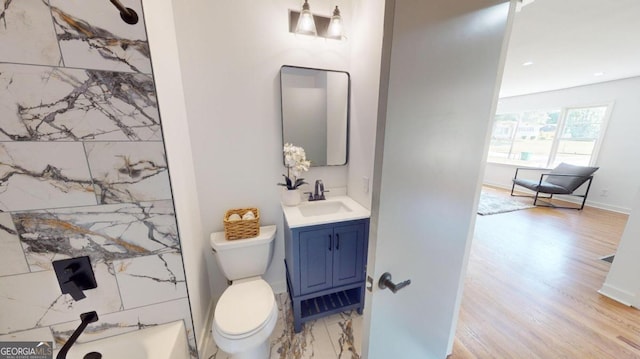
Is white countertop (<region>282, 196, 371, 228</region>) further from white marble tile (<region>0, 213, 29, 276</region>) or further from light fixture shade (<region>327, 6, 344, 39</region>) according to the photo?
light fixture shade (<region>327, 6, 344, 39</region>)

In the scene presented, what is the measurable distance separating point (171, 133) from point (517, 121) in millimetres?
7840

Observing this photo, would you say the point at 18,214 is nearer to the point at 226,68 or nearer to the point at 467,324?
the point at 226,68

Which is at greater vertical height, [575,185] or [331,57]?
[331,57]

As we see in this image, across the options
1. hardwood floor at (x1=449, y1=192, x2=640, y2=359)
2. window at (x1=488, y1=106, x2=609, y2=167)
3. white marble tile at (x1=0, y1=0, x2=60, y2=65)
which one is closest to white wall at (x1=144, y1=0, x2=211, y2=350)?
white marble tile at (x1=0, y1=0, x2=60, y2=65)

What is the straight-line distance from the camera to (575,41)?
7.62 ft

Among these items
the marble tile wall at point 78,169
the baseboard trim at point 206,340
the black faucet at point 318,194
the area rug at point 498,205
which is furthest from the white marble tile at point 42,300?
the area rug at point 498,205

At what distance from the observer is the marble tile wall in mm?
753

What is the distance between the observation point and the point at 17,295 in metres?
0.87

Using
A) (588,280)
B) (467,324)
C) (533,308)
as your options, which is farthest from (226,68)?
(588,280)

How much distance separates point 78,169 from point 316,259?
4.36 feet

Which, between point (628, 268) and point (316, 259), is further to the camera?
point (628, 268)

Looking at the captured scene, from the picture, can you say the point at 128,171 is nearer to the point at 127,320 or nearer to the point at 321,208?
the point at 127,320

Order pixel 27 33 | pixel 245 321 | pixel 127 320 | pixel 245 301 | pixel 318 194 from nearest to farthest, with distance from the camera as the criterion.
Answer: pixel 27 33, pixel 127 320, pixel 245 321, pixel 245 301, pixel 318 194

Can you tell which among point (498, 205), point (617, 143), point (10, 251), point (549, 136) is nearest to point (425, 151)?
point (10, 251)
